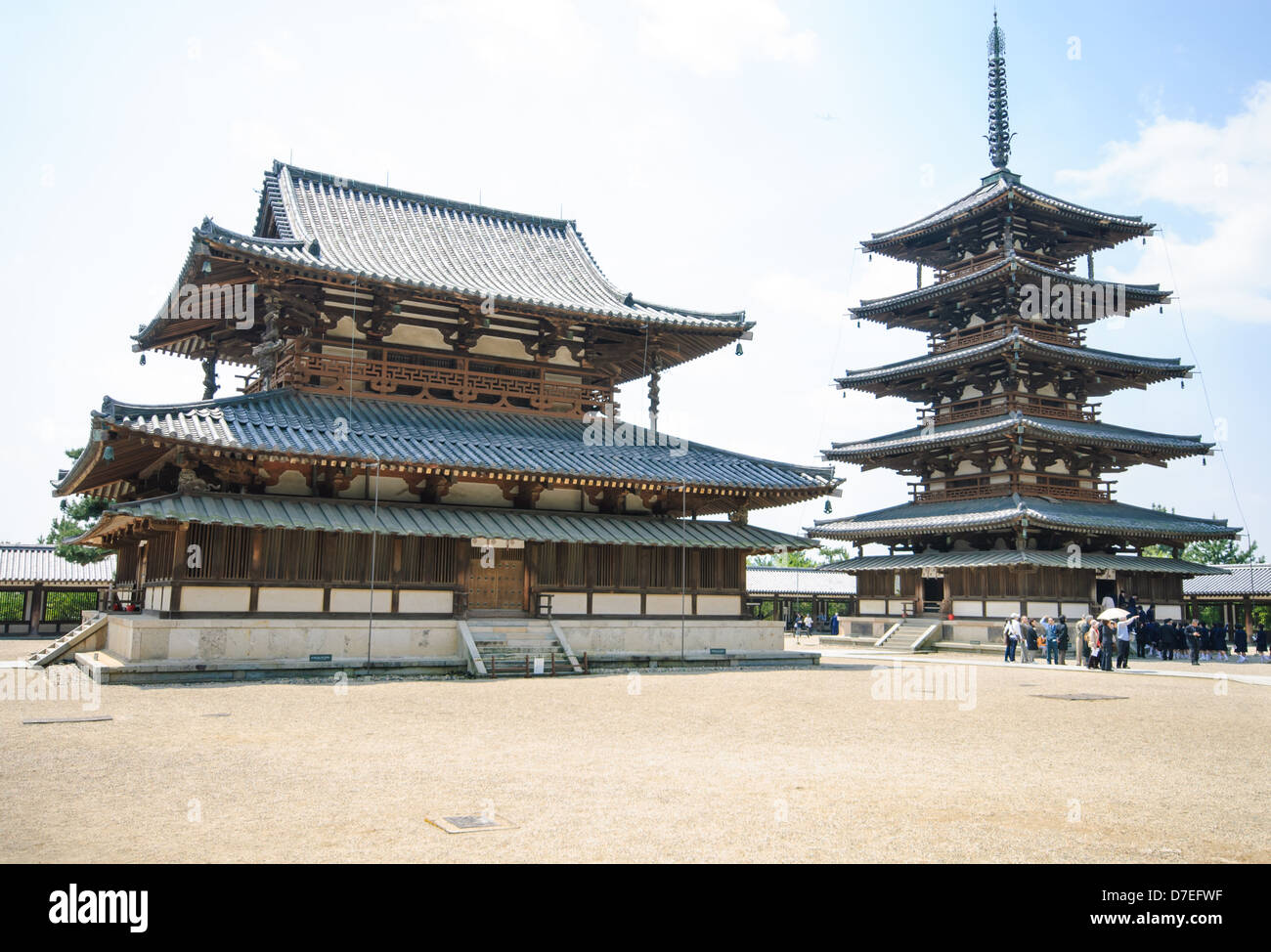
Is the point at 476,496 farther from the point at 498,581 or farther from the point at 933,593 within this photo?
the point at 933,593

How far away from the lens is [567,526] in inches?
1005

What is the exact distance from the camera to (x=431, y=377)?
88.7 ft

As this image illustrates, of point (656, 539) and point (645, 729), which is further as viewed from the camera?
point (656, 539)

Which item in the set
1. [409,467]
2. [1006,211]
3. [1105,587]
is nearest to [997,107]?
[1006,211]

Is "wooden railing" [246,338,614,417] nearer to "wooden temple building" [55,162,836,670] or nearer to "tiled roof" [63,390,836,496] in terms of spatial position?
"wooden temple building" [55,162,836,670]

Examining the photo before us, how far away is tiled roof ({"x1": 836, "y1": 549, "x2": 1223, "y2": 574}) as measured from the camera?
1522 inches

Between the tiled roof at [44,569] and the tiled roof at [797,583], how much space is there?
117 feet

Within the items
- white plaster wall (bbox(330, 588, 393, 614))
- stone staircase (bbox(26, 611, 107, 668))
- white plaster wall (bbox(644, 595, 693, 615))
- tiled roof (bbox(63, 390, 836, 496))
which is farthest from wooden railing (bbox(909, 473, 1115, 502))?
stone staircase (bbox(26, 611, 107, 668))

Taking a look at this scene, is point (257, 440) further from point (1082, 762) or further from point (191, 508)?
point (1082, 762)

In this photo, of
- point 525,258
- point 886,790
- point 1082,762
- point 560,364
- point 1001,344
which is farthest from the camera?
point 1001,344

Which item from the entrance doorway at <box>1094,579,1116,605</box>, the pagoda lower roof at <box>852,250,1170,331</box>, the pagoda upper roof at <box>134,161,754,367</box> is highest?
the pagoda lower roof at <box>852,250,1170,331</box>

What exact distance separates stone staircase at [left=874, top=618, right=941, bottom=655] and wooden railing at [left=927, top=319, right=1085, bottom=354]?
13748 millimetres

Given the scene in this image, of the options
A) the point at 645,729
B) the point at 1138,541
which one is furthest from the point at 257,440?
the point at 1138,541
